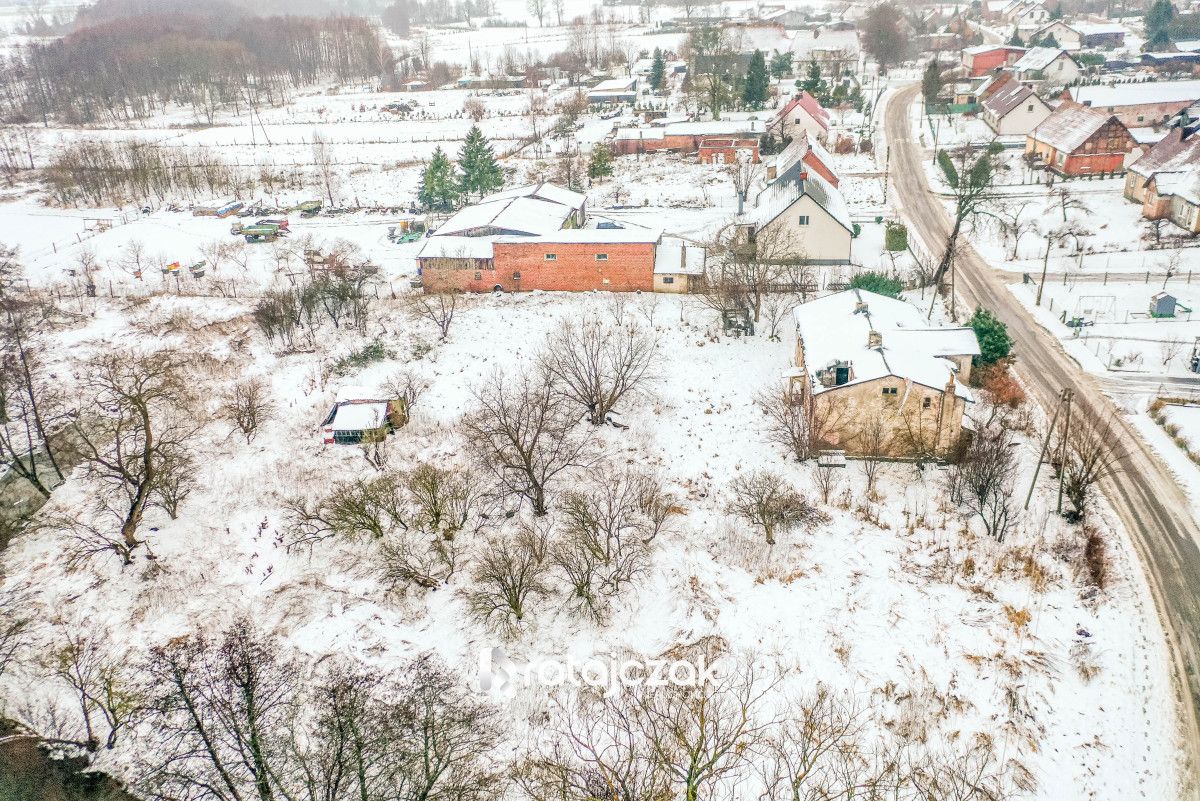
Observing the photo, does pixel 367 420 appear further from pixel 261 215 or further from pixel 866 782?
pixel 261 215

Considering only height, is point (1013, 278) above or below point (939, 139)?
below

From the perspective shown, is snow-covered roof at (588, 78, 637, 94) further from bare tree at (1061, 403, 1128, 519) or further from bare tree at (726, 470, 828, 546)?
bare tree at (726, 470, 828, 546)

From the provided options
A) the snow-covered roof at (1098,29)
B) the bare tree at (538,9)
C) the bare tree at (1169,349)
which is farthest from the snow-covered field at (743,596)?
the bare tree at (538,9)

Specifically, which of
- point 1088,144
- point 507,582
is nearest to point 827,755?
point 507,582

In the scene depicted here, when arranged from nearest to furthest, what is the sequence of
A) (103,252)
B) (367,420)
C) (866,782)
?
(866,782) < (367,420) < (103,252)

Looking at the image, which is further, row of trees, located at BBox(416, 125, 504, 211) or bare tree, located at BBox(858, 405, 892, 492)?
row of trees, located at BBox(416, 125, 504, 211)

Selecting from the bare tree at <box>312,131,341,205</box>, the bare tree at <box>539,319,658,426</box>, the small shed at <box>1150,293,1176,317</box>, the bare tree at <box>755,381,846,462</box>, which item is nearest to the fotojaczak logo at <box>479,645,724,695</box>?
the bare tree at <box>755,381,846,462</box>

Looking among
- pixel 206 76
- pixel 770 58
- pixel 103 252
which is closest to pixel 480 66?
pixel 206 76

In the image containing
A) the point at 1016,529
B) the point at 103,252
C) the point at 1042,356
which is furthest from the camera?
the point at 103,252
